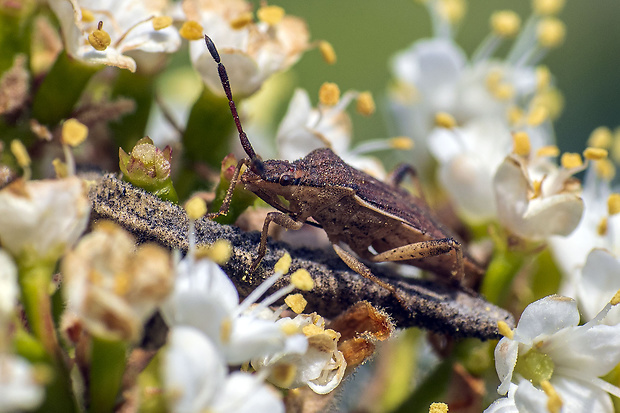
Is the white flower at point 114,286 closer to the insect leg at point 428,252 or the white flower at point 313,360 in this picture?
the white flower at point 313,360

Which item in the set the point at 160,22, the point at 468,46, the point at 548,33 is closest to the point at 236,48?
the point at 160,22

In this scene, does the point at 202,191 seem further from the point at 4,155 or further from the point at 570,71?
the point at 570,71

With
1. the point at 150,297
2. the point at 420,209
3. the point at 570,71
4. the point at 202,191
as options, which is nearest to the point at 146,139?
the point at 202,191

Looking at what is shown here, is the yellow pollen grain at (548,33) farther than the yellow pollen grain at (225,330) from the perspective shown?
Yes

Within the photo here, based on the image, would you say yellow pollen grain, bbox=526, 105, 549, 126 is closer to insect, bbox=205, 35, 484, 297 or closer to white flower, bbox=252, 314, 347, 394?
insect, bbox=205, 35, 484, 297

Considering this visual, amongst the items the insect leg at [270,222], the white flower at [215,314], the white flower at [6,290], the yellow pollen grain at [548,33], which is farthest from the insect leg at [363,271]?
the yellow pollen grain at [548,33]
